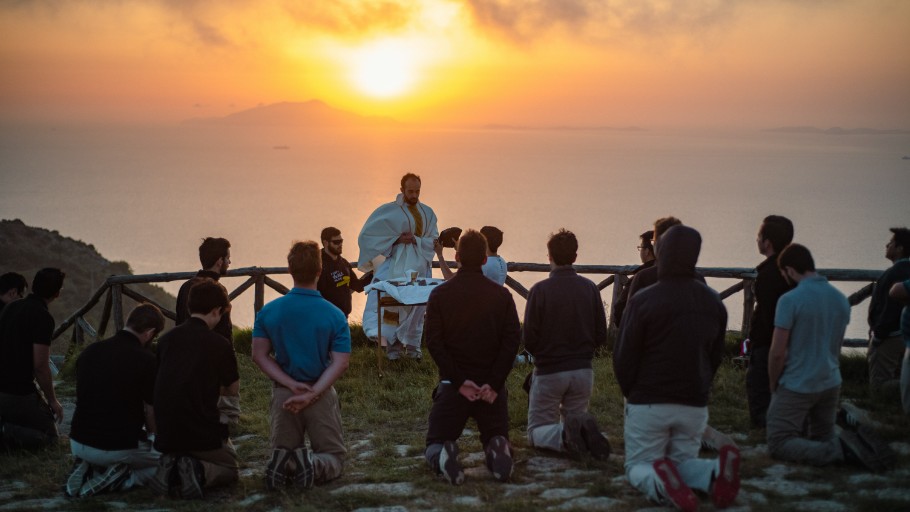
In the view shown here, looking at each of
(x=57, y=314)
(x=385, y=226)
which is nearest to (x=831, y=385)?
(x=385, y=226)

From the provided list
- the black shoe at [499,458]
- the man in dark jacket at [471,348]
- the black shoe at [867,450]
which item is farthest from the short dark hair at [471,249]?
the black shoe at [867,450]

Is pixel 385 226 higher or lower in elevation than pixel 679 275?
higher

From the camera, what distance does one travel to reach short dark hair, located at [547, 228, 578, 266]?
6.56 m

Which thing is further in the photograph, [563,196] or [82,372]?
[563,196]

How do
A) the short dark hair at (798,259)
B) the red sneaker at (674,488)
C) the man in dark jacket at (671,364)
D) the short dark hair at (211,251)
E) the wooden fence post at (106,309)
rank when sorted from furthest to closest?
the wooden fence post at (106,309) < the short dark hair at (211,251) < the short dark hair at (798,259) < the man in dark jacket at (671,364) < the red sneaker at (674,488)

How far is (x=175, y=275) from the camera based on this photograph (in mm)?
11180

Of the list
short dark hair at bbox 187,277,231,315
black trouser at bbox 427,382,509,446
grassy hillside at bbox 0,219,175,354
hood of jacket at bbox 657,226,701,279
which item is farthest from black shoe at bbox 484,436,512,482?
grassy hillside at bbox 0,219,175,354

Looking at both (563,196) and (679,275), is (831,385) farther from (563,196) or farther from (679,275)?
(563,196)

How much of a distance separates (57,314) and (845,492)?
4240 cm

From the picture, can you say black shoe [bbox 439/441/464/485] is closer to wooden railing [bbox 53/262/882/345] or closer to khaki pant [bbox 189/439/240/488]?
khaki pant [bbox 189/439/240/488]

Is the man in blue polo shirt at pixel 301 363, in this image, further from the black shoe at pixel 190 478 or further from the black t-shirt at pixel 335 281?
the black t-shirt at pixel 335 281

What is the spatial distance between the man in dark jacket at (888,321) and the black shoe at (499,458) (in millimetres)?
3673

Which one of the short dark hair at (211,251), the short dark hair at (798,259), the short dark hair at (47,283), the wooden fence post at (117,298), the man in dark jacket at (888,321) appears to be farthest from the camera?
the wooden fence post at (117,298)

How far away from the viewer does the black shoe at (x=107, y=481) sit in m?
6.08
